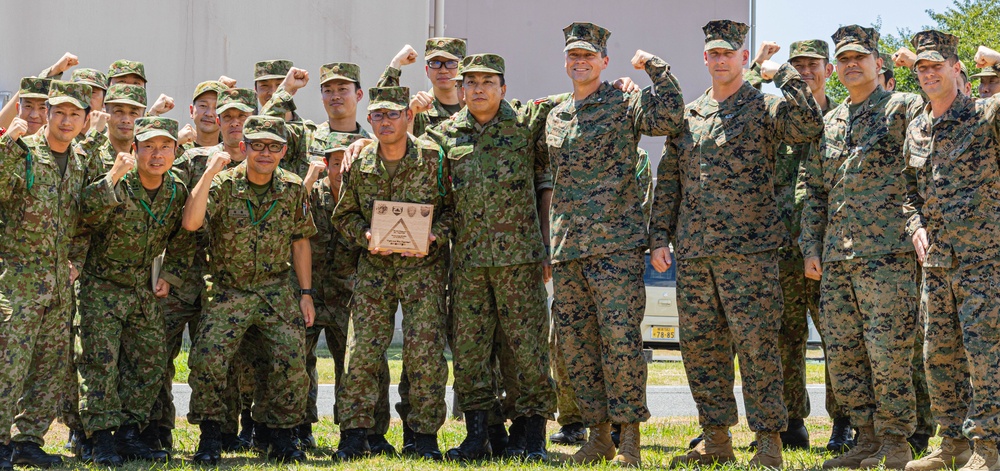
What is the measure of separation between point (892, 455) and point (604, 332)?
1.86 metres

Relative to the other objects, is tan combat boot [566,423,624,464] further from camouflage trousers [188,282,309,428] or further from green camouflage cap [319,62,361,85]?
green camouflage cap [319,62,361,85]

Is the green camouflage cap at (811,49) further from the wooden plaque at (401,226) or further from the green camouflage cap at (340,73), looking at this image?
the green camouflage cap at (340,73)

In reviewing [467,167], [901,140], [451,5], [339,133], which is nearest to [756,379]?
[901,140]

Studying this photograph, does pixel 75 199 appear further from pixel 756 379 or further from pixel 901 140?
pixel 901 140

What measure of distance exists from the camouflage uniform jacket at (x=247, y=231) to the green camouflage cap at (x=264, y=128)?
0.27 m

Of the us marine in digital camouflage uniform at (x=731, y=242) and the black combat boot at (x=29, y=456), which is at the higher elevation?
the us marine in digital camouflage uniform at (x=731, y=242)

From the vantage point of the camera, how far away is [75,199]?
290 inches

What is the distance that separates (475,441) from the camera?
7.66m

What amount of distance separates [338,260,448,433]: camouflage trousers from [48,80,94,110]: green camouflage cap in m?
2.08

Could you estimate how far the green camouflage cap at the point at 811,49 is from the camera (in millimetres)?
8086

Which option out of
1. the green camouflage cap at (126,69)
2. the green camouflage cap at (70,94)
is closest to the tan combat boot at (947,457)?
the green camouflage cap at (70,94)

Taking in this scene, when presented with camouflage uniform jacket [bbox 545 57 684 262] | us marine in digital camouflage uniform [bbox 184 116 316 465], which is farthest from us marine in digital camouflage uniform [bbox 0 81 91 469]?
camouflage uniform jacket [bbox 545 57 684 262]

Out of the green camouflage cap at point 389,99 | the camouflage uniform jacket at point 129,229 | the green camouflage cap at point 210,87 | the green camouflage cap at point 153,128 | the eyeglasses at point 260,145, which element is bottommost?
the camouflage uniform jacket at point 129,229

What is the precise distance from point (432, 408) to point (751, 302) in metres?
2.17
